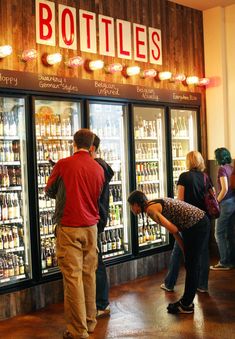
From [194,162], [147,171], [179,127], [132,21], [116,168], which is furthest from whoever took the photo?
[179,127]

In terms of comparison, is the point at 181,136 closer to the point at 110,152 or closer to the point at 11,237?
the point at 110,152

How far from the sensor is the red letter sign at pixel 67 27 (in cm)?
584

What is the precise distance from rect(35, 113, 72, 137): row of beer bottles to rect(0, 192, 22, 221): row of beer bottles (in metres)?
0.75

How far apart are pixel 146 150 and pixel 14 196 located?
2.30m

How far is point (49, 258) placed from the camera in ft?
18.7

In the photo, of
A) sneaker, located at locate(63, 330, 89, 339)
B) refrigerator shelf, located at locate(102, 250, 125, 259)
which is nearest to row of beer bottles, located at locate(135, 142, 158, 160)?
refrigerator shelf, located at locate(102, 250, 125, 259)

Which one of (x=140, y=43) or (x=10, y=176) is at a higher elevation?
(x=140, y=43)

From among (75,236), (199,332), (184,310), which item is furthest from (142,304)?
(75,236)

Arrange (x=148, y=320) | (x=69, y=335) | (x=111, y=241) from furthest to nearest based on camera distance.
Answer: (x=111, y=241) → (x=148, y=320) → (x=69, y=335)

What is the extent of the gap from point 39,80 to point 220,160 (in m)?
2.71

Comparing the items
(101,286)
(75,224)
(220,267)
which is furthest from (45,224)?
(220,267)

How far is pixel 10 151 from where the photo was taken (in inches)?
211

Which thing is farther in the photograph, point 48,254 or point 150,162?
point 150,162

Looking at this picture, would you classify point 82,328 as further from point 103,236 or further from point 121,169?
point 121,169
